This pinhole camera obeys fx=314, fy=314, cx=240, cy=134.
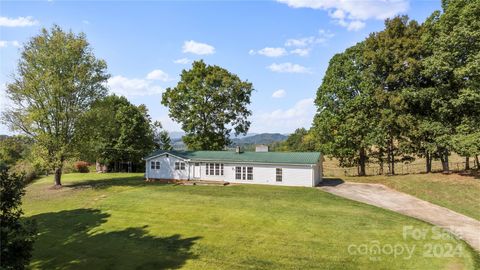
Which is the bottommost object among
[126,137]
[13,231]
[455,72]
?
[13,231]

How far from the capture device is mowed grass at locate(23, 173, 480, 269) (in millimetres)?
13672

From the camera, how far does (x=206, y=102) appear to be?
45.7 m

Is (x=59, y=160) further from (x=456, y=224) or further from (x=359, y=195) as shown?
(x=456, y=224)

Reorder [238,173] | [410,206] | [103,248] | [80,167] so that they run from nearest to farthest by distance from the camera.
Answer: [103,248]
[410,206]
[238,173]
[80,167]

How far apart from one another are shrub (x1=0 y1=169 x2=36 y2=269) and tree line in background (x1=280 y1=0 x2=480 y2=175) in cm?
3225

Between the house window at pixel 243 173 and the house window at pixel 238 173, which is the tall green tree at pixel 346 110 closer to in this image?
the house window at pixel 243 173

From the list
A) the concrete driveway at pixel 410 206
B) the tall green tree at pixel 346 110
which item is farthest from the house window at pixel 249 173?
the tall green tree at pixel 346 110

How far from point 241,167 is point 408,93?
19.2 meters

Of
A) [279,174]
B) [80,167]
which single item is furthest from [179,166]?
[80,167]

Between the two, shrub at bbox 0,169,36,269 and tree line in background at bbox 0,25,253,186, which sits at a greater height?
tree line in background at bbox 0,25,253,186

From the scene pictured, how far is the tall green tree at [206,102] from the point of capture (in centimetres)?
4550

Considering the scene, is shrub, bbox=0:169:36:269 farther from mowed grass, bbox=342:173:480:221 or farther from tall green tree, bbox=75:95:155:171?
tall green tree, bbox=75:95:155:171

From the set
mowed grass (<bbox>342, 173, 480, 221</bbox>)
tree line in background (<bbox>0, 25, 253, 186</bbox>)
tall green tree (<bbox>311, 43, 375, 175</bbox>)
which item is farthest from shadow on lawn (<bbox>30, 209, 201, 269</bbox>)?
tall green tree (<bbox>311, 43, 375, 175</bbox>)

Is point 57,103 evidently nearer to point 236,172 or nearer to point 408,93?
point 236,172
